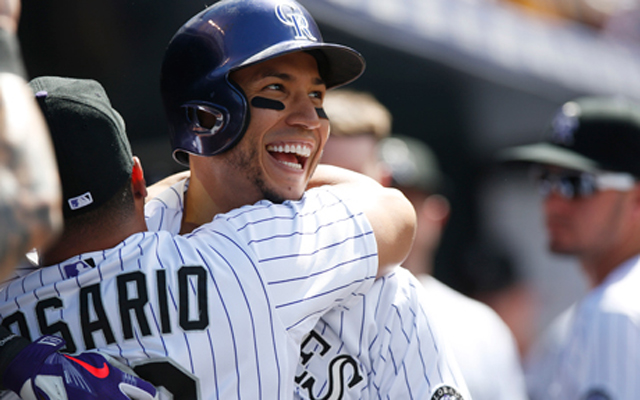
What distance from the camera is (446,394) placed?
1.97 meters

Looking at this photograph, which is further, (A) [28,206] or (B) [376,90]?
(B) [376,90]

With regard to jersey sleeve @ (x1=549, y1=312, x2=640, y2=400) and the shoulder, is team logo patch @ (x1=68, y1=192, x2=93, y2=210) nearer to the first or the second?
the shoulder

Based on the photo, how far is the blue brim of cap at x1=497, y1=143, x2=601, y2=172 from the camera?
3.65 m

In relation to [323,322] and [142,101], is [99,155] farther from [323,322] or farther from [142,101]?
[142,101]

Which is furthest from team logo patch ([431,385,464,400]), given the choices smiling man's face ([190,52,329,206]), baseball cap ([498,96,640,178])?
baseball cap ([498,96,640,178])

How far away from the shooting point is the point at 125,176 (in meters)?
1.75

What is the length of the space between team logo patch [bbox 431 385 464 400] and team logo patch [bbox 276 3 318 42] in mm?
1063

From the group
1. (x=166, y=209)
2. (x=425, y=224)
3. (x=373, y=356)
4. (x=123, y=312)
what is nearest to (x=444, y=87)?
(x=425, y=224)

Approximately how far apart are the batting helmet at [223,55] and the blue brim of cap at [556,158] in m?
1.89

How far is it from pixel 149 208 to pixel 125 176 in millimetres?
468

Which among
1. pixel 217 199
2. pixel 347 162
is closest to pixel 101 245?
pixel 217 199

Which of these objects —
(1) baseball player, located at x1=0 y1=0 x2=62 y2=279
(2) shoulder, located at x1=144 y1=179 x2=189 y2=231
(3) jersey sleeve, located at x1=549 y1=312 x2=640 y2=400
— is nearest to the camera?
(1) baseball player, located at x1=0 y1=0 x2=62 y2=279

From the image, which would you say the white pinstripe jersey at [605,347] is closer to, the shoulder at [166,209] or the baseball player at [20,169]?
the shoulder at [166,209]

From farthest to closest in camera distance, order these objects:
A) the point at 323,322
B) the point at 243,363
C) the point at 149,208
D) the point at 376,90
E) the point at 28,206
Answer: the point at 376,90, the point at 149,208, the point at 323,322, the point at 243,363, the point at 28,206
